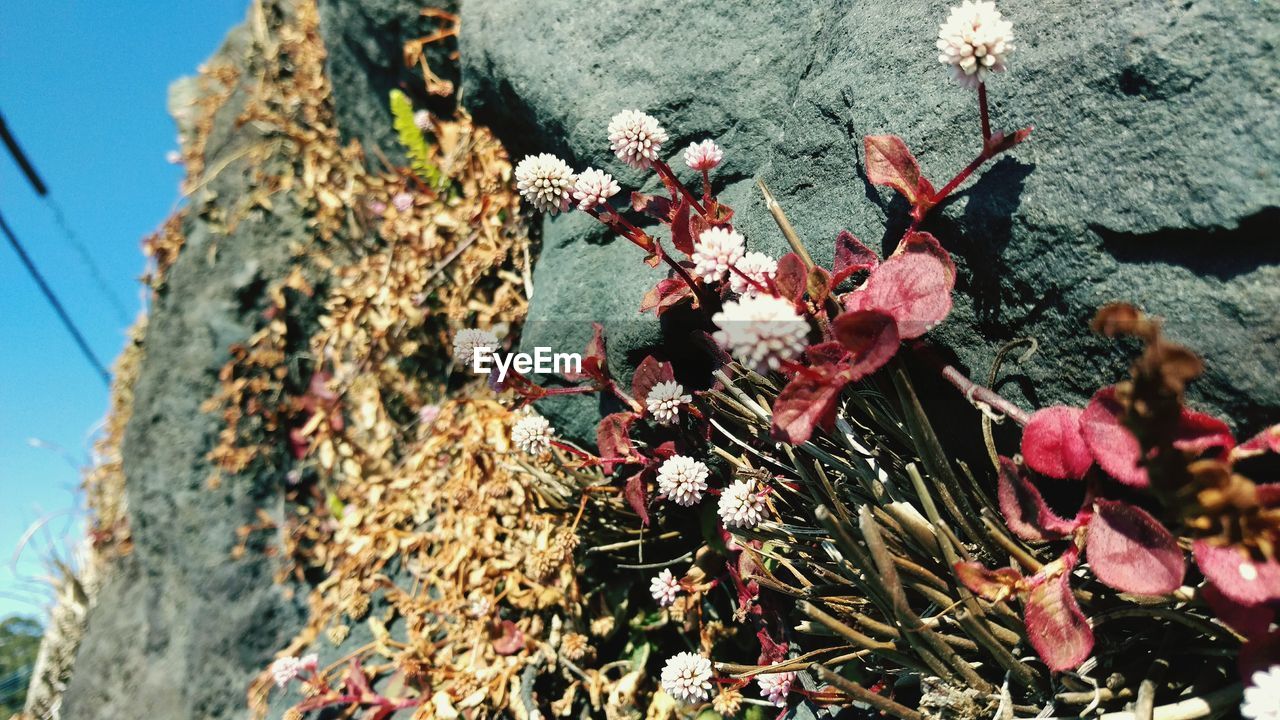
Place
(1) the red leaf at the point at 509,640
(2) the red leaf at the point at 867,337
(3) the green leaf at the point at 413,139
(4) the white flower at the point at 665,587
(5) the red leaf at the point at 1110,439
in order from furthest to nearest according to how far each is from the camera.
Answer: (3) the green leaf at the point at 413,139, (1) the red leaf at the point at 509,640, (4) the white flower at the point at 665,587, (2) the red leaf at the point at 867,337, (5) the red leaf at the point at 1110,439

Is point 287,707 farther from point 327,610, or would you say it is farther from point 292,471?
point 292,471

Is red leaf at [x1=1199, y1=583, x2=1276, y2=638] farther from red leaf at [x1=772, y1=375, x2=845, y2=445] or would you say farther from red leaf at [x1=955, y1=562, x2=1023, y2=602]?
red leaf at [x1=772, y1=375, x2=845, y2=445]

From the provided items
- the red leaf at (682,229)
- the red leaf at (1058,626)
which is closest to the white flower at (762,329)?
the red leaf at (682,229)

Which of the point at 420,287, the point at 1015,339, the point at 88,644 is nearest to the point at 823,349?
the point at 1015,339

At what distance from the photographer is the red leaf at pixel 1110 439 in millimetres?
950

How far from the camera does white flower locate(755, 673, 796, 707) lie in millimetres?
1405

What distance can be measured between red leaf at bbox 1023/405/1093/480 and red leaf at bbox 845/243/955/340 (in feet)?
0.64

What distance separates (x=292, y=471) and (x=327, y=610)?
0.61 meters

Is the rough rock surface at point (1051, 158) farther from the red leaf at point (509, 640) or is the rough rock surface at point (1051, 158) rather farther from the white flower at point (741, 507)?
the red leaf at point (509, 640)

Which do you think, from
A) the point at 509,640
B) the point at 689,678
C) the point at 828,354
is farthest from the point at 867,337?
the point at 509,640

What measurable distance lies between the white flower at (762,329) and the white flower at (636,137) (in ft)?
1.58

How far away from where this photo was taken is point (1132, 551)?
36.9 inches

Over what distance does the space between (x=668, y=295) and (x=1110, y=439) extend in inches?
30.7

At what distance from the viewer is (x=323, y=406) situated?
2879 mm
